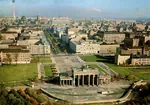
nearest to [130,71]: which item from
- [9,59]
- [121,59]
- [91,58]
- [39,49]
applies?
[121,59]

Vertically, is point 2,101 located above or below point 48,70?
above

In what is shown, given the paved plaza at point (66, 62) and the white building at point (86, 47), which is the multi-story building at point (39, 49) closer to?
the paved plaza at point (66, 62)

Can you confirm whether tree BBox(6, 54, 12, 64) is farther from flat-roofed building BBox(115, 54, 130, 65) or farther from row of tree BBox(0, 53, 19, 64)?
flat-roofed building BBox(115, 54, 130, 65)

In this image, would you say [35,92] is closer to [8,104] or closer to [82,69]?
[8,104]

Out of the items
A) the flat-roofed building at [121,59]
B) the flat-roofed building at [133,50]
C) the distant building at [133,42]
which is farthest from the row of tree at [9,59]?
the distant building at [133,42]

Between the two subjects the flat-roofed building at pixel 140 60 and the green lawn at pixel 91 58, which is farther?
the green lawn at pixel 91 58

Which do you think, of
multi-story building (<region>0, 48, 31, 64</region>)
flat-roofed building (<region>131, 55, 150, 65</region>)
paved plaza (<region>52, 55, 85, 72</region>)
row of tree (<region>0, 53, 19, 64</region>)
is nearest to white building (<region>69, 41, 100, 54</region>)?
paved plaza (<region>52, 55, 85, 72</region>)

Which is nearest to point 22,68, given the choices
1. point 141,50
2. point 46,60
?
point 46,60

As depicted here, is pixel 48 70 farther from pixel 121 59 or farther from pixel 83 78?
pixel 121 59
